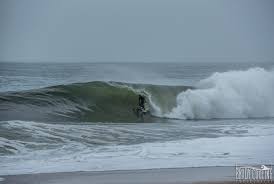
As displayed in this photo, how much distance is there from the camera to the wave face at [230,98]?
18.7 meters

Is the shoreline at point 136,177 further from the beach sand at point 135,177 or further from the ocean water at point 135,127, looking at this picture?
the ocean water at point 135,127

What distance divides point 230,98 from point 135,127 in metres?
7.51

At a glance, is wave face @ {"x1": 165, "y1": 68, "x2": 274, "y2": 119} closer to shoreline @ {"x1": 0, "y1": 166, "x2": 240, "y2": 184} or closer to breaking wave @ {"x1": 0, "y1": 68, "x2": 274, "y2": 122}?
breaking wave @ {"x1": 0, "y1": 68, "x2": 274, "y2": 122}

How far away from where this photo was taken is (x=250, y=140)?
11.2 m

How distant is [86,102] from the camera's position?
1828 centimetres

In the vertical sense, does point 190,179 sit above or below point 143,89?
below

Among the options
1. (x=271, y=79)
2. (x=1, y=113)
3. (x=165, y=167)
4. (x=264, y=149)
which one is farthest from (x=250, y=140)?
(x=271, y=79)

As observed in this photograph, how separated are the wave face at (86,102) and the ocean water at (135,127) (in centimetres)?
3

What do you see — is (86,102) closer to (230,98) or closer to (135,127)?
(135,127)

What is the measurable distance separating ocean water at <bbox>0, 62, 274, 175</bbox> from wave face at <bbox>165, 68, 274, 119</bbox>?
34mm

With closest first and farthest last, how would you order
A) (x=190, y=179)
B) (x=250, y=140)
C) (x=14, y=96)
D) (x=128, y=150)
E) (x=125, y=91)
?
(x=190, y=179)
(x=128, y=150)
(x=250, y=140)
(x=14, y=96)
(x=125, y=91)

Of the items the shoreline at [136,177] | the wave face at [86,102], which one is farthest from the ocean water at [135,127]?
the shoreline at [136,177]

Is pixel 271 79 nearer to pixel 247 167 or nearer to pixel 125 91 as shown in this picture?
pixel 125 91

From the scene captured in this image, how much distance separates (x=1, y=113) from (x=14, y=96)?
2.85 m
